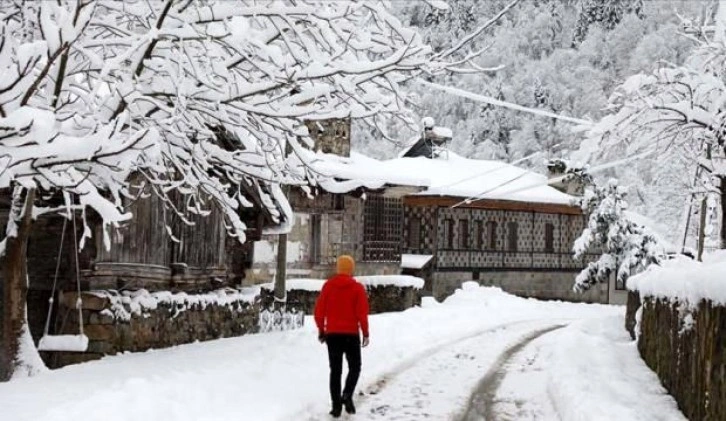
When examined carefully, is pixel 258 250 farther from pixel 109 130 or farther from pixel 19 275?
pixel 109 130

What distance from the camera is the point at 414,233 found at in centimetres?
3503

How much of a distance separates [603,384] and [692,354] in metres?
2.17

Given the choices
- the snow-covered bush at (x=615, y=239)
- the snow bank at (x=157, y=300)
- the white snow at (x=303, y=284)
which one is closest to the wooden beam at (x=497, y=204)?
the snow-covered bush at (x=615, y=239)

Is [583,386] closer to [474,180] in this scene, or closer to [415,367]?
[415,367]

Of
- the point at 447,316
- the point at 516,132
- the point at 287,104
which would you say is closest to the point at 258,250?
the point at 447,316

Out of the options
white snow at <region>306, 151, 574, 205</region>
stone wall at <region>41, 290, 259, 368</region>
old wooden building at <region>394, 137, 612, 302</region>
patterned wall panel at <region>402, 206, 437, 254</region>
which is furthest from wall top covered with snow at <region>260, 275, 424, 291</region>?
stone wall at <region>41, 290, 259, 368</region>

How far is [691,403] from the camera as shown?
863cm

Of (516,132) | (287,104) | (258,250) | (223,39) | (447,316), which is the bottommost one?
(447,316)

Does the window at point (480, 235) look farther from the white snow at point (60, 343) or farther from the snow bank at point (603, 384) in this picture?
the white snow at point (60, 343)

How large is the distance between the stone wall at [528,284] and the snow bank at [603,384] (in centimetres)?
1849

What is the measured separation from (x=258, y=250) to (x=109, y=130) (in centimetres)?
2035

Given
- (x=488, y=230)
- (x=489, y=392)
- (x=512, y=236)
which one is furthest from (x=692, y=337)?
(x=512, y=236)

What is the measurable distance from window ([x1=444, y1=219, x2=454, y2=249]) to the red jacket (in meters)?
26.7

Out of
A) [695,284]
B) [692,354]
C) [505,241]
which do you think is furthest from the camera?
[505,241]
